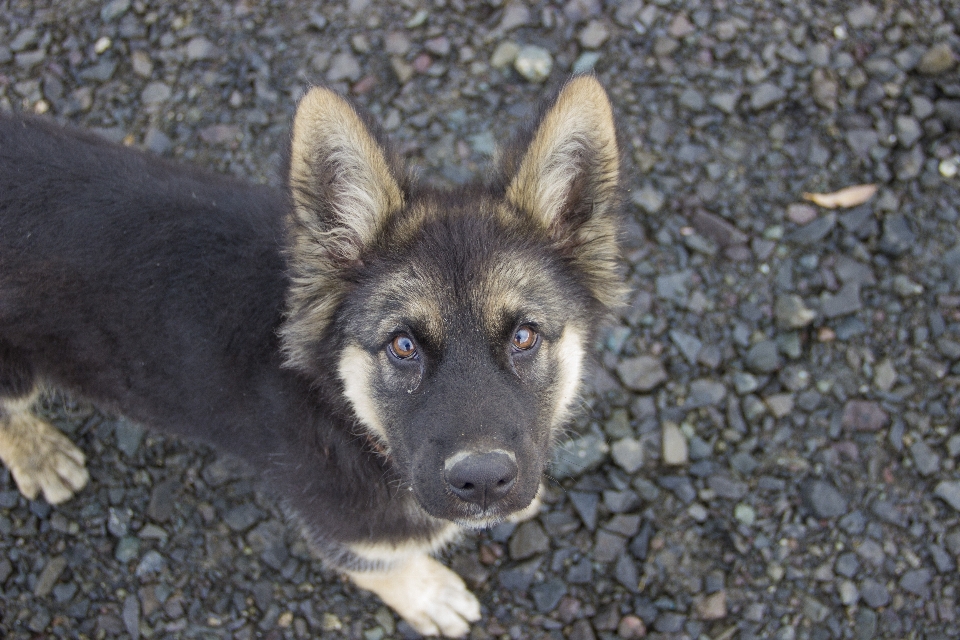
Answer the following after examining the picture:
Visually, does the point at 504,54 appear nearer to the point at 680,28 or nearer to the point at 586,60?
the point at 586,60

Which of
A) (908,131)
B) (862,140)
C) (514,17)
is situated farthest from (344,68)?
(908,131)

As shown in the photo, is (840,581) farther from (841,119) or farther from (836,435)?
(841,119)

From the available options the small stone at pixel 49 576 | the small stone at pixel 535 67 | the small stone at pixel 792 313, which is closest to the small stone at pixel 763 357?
the small stone at pixel 792 313

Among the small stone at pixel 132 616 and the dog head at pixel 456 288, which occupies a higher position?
the dog head at pixel 456 288

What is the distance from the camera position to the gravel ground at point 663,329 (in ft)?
13.5

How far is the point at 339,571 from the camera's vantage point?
4.07 meters

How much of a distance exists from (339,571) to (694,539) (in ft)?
6.12

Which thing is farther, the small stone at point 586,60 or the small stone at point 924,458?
the small stone at point 586,60

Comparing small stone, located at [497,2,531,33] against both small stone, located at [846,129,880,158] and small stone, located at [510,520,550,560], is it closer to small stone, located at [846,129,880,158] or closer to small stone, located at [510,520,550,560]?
small stone, located at [846,129,880,158]

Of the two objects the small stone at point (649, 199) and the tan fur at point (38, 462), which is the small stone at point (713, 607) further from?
the tan fur at point (38, 462)

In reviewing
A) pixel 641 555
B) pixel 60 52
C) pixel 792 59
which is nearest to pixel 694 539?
pixel 641 555

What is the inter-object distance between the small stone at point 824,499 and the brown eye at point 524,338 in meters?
2.15

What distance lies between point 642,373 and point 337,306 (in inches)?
82.9

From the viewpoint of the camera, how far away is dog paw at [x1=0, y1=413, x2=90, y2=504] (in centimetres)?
432
